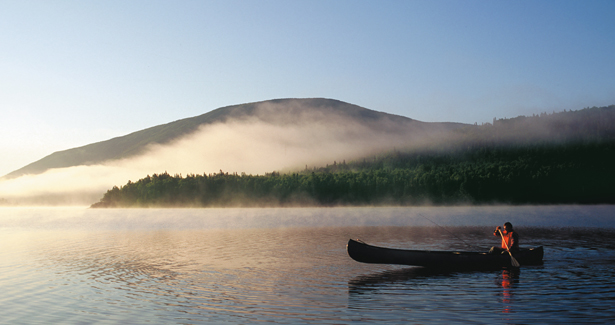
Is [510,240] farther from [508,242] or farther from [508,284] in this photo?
[508,284]

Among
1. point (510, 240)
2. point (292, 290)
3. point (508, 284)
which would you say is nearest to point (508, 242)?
point (510, 240)

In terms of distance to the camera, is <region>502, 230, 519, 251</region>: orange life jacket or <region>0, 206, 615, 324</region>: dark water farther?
<region>502, 230, 519, 251</region>: orange life jacket

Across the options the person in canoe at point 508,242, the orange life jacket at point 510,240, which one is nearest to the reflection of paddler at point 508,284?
the person in canoe at point 508,242

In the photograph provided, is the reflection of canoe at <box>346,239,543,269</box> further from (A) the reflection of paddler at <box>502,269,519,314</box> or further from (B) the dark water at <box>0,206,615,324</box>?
(A) the reflection of paddler at <box>502,269,519,314</box>

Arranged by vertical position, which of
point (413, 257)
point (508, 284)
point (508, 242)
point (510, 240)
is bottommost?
point (508, 284)

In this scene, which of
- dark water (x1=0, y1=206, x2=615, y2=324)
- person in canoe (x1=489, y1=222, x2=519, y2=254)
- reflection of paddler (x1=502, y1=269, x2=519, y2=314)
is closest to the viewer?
dark water (x1=0, y1=206, x2=615, y2=324)

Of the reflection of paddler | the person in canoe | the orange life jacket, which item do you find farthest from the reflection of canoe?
the orange life jacket

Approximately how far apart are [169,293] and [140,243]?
32331 millimetres

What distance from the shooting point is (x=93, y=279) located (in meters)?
29.2

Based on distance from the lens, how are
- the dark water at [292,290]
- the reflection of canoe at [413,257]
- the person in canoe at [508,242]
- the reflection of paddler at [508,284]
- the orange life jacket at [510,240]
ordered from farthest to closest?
1. the orange life jacket at [510,240]
2. the person in canoe at [508,242]
3. the reflection of canoe at [413,257]
4. the reflection of paddler at [508,284]
5. the dark water at [292,290]

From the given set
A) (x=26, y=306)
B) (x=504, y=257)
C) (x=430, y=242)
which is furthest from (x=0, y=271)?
(x=430, y=242)

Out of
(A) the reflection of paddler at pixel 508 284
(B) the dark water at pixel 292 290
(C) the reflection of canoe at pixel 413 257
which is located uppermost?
(C) the reflection of canoe at pixel 413 257

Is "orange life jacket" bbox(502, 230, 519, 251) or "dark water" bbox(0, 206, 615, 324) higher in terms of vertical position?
"orange life jacket" bbox(502, 230, 519, 251)

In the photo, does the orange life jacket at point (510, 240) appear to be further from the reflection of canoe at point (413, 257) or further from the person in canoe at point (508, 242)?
the reflection of canoe at point (413, 257)
